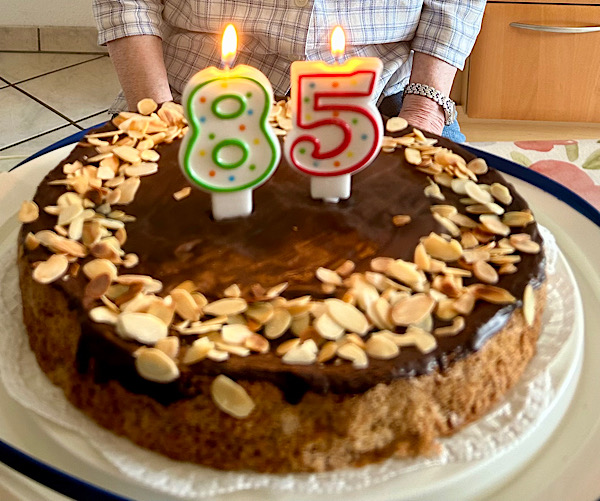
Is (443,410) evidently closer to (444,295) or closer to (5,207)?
(444,295)

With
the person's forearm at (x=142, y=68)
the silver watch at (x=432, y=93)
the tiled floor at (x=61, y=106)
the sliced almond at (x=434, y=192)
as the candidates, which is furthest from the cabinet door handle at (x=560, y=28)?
the sliced almond at (x=434, y=192)

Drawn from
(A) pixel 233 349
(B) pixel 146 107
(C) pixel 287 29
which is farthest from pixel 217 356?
(C) pixel 287 29

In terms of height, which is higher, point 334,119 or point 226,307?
point 334,119

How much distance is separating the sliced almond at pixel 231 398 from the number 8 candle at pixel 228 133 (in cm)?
26

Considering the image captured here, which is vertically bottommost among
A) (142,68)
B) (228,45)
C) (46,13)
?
(46,13)

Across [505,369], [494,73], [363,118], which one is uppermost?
[363,118]

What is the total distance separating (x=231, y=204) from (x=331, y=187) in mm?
128

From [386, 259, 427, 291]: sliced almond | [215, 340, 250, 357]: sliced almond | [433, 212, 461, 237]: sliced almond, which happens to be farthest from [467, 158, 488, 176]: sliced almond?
[215, 340, 250, 357]: sliced almond

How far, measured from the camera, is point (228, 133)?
2.77ft

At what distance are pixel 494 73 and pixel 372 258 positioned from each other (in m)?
1.79

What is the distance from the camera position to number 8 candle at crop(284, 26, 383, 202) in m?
0.84

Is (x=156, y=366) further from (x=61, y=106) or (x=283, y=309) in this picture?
(x=61, y=106)

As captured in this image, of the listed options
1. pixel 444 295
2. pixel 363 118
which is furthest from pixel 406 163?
pixel 444 295

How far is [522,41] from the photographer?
2377mm
